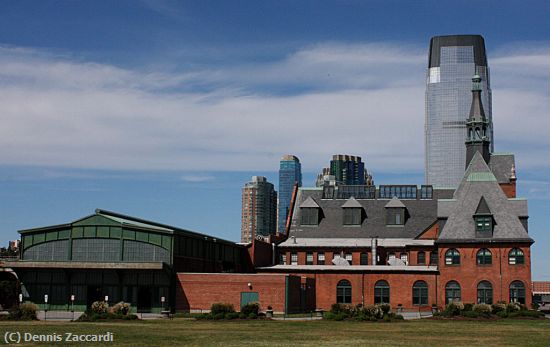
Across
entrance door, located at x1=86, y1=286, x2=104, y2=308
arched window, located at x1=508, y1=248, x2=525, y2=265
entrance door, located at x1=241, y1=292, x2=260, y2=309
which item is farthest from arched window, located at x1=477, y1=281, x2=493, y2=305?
entrance door, located at x1=86, y1=286, x2=104, y2=308

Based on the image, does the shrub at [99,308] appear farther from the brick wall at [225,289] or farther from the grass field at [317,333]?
the brick wall at [225,289]

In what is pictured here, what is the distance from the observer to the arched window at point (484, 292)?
256 ft

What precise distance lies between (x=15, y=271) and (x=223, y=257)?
21.8 meters

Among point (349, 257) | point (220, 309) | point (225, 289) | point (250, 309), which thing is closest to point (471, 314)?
point (250, 309)

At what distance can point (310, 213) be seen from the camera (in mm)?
96500

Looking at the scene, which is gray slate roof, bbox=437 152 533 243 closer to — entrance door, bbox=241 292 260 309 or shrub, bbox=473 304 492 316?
shrub, bbox=473 304 492 316

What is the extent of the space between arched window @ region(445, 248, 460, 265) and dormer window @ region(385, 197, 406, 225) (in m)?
14.8

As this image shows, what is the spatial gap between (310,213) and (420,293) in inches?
817

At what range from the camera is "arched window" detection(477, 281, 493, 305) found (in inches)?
3068

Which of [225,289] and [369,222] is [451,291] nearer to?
[369,222]

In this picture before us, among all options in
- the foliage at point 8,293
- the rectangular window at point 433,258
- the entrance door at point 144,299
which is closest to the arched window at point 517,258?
the rectangular window at point 433,258

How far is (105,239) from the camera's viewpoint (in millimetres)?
70688

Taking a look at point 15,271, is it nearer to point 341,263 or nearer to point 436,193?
point 341,263

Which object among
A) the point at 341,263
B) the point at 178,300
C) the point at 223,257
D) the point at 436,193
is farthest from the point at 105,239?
the point at 436,193
